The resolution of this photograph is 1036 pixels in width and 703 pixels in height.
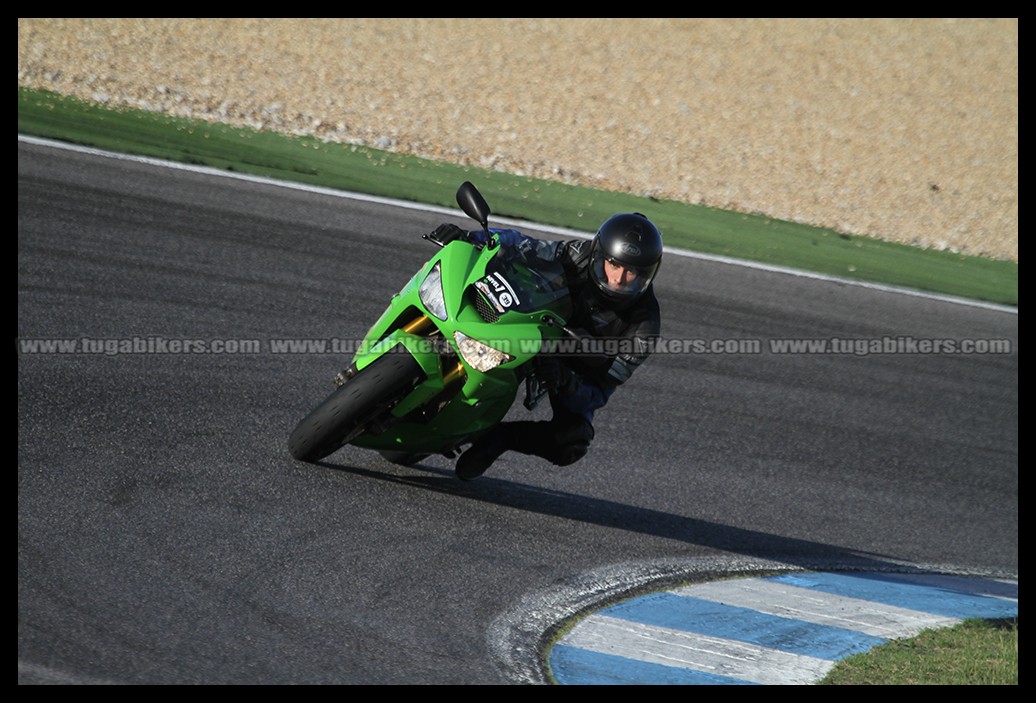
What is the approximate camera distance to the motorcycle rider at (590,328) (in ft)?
17.7

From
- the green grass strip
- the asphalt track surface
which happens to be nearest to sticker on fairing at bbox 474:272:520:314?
the asphalt track surface

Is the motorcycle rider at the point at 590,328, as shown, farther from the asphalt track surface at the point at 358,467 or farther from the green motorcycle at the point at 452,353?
the asphalt track surface at the point at 358,467

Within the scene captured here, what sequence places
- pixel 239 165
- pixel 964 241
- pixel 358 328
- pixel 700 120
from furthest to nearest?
1. pixel 700 120
2. pixel 964 241
3. pixel 239 165
4. pixel 358 328

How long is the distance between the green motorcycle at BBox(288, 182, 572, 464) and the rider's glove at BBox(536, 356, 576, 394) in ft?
0.15

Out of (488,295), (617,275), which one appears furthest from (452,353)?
(617,275)

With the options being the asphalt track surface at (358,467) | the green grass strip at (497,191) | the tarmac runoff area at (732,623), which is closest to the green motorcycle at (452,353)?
the asphalt track surface at (358,467)

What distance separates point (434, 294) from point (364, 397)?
23.4 inches

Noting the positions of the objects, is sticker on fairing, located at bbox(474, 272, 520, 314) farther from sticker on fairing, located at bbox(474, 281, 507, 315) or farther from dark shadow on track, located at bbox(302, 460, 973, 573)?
dark shadow on track, located at bbox(302, 460, 973, 573)

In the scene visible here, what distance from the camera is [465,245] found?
5.63m

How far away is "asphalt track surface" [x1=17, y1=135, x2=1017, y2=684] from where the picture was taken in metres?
4.26

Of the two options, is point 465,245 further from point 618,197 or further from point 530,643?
point 618,197

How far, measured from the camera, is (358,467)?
612 centimetres

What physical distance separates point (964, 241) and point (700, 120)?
4305 mm
